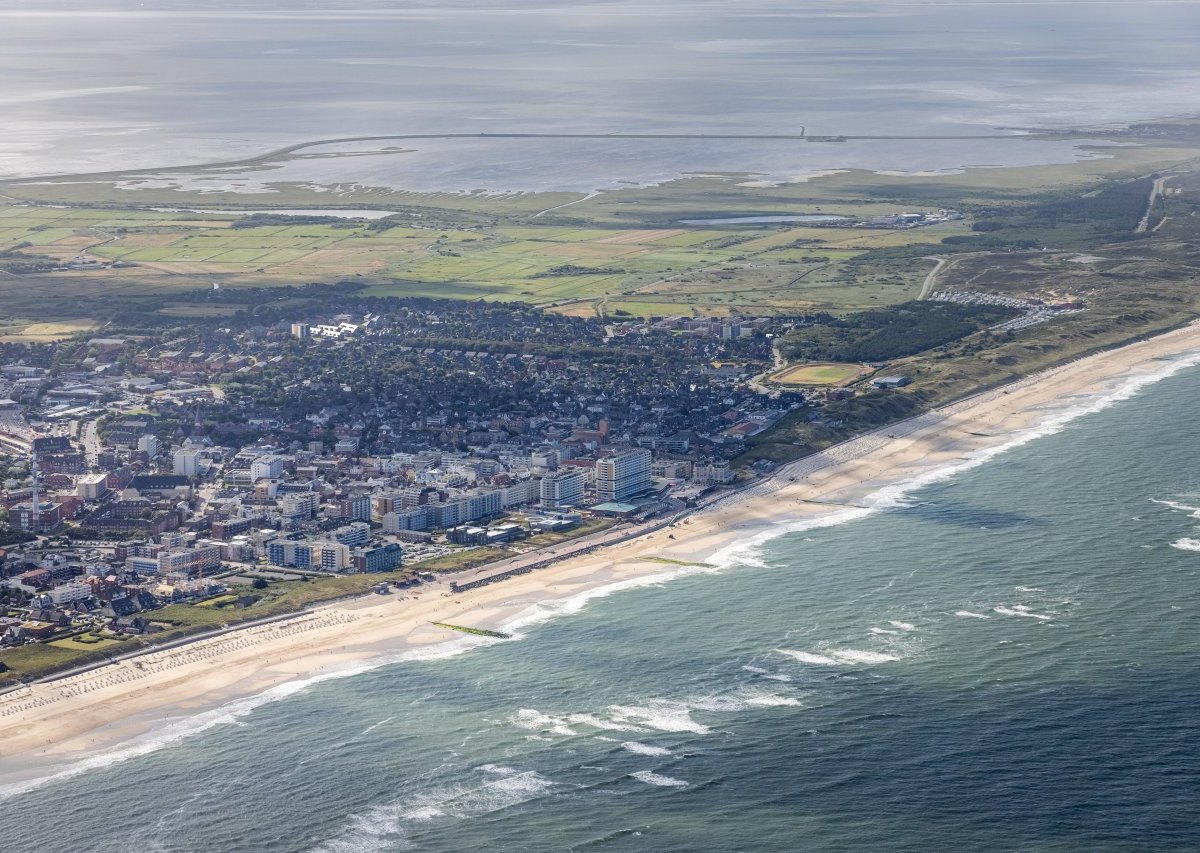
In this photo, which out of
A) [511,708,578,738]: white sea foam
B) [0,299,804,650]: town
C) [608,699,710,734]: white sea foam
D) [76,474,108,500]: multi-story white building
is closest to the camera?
[608,699,710,734]: white sea foam

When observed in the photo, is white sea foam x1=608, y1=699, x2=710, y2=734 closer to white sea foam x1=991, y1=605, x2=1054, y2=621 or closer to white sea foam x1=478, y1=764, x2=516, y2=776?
white sea foam x1=478, y1=764, x2=516, y2=776

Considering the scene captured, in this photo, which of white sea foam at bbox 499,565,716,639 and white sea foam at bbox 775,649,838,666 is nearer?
white sea foam at bbox 775,649,838,666

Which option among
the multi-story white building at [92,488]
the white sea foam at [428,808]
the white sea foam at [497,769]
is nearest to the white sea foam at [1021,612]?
the white sea foam at [428,808]

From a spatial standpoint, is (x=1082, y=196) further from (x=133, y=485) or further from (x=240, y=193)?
(x=133, y=485)

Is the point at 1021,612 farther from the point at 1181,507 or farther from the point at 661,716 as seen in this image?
the point at 1181,507

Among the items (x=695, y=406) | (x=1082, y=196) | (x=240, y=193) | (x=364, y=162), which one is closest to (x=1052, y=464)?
(x=695, y=406)

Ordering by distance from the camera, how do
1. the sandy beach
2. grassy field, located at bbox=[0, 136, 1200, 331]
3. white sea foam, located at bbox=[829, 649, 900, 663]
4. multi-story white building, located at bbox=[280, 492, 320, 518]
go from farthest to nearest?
grassy field, located at bbox=[0, 136, 1200, 331]
multi-story white building, located at bbox=[280, 492, 320, 518]
white sea foam, located at bbox=[829, 649, 900, 663]
the sandy beach

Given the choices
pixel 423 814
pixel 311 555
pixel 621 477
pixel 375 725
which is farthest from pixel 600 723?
pixel 621 477

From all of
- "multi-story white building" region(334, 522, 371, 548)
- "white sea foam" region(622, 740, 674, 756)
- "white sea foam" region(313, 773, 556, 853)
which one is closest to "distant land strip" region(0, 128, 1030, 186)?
"multi-story white building" region(334, 522, 371, 548)
